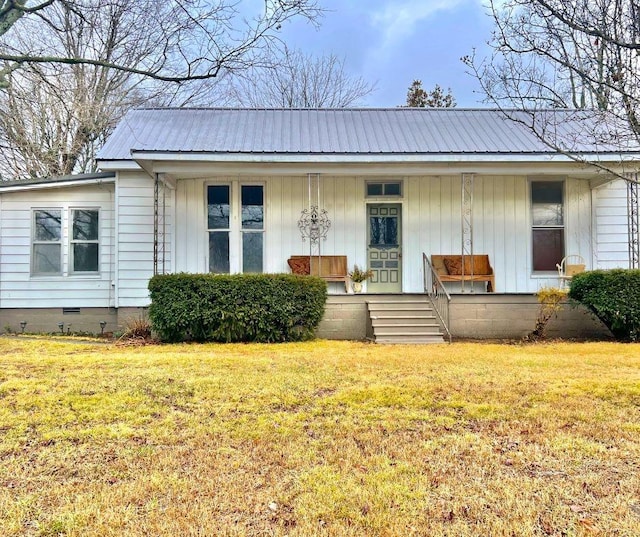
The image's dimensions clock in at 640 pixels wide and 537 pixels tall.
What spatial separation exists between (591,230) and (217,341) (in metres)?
8.85

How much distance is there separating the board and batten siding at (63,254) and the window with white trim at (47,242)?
12 cm

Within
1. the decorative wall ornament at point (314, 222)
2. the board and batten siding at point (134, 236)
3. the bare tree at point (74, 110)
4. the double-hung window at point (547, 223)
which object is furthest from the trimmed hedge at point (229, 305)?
Answer: the bare tree at point (74, 110)

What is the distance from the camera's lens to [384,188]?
10.9m

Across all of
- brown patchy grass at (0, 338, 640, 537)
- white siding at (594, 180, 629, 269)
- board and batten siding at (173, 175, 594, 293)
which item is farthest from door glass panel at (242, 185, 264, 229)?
white siding at (594, 180, 629, 269)

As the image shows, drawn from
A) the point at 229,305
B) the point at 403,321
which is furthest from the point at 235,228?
the point at 403,321

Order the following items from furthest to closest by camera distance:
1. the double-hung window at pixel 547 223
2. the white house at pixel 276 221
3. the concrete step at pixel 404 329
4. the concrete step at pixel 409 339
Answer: the double-hung window at pixel 547 223, the white house at pixel 276 221, the concrete step at pixel 404 329, the concrete step at pixel 409 339

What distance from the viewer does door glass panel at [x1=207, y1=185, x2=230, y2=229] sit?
1061cm

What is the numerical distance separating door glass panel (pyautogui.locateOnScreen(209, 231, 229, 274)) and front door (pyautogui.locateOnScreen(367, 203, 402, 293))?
11.1 feet


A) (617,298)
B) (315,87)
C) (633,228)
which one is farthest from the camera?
(315,87)

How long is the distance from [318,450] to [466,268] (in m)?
8.13

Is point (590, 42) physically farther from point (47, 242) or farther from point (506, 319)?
point (47, 242)

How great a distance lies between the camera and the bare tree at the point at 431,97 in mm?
24234

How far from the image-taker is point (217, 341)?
8.55 metres

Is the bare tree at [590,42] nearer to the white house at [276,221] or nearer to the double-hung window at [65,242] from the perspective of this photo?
the white house at [276,221]
